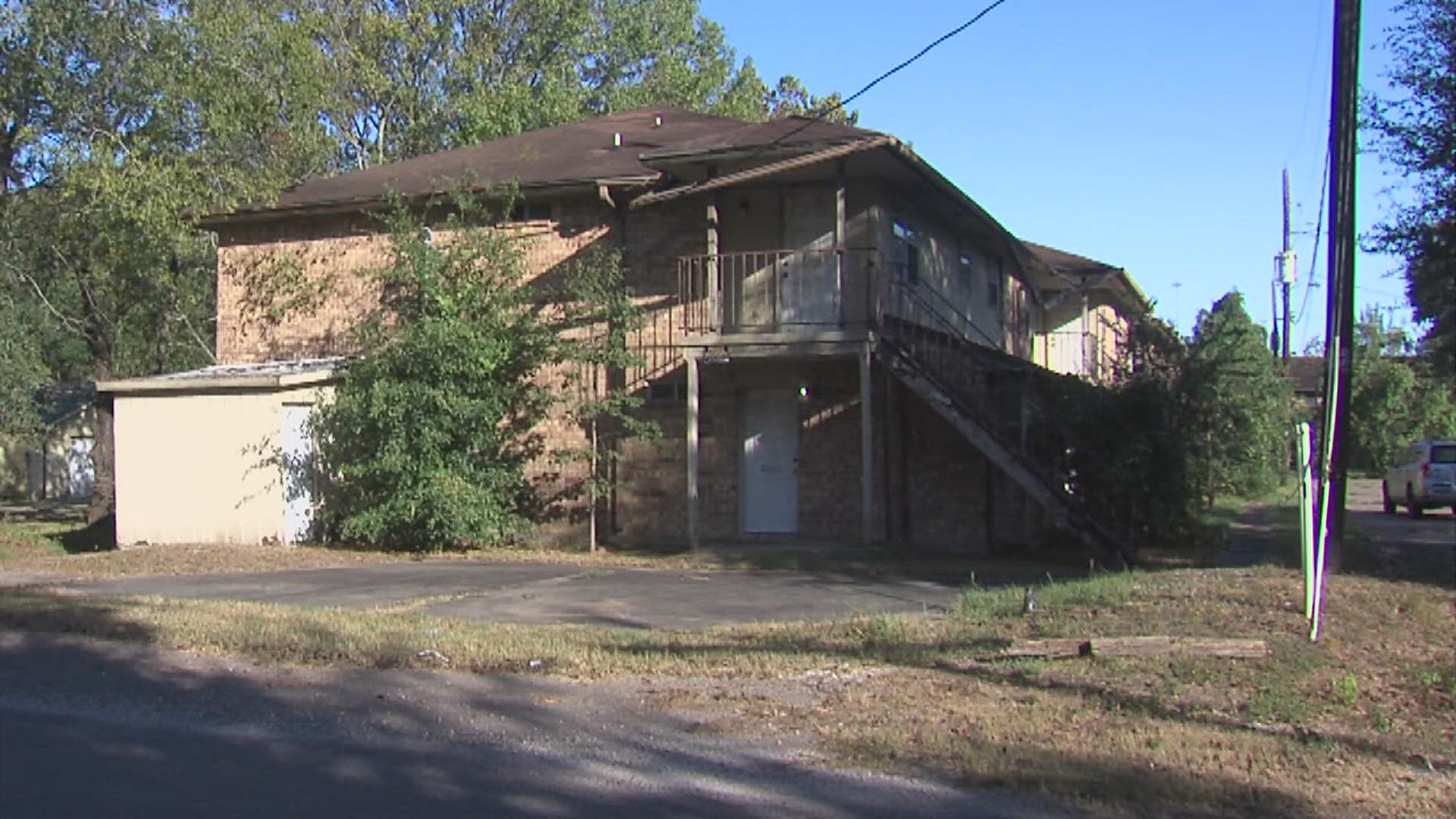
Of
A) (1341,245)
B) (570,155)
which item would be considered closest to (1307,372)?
(570,155)

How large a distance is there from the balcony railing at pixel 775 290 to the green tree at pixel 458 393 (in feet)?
3.34

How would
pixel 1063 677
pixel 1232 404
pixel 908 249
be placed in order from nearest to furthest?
pixel 1063 677 → pixel 908 249 → pixel 1232 404

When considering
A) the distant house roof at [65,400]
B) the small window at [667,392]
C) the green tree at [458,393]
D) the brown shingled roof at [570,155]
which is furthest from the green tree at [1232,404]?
the distant house roof at [65,400]

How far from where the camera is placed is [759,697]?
783 cm

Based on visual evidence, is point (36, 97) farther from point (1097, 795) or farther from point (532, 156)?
point (1097, 795)

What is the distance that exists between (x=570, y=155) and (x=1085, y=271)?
43.1ft

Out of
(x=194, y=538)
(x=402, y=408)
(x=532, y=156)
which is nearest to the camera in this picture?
(x=402, y=408)

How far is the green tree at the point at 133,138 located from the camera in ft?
70.2

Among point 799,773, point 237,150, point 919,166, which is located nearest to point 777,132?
point 919,166

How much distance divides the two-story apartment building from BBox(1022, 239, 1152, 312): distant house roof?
819 centimetres

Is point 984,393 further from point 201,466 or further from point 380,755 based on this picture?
point 380,755

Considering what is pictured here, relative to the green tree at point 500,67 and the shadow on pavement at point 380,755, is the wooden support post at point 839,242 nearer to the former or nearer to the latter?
the shadow on pavement at point 380,755

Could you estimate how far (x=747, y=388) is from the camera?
734 inches

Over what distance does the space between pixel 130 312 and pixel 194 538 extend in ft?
34.2
